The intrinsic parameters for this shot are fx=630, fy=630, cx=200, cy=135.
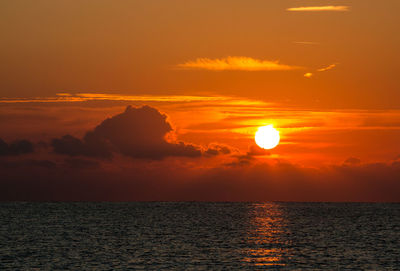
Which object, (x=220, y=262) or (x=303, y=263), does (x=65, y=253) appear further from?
(x=303, y=263)

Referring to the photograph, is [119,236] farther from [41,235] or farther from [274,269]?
[274,269]

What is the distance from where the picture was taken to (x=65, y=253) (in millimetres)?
90250

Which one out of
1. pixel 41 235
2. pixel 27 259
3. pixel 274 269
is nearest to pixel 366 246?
pixel 274 269

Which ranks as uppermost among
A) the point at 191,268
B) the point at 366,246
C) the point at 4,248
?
the point at 366,246

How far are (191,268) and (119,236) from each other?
5207 cm

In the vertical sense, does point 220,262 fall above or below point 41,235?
below

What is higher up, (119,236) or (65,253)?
(119,236)

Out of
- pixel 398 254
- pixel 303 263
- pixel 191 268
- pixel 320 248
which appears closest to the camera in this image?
pixel 191 268

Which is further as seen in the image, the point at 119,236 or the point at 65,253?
the point at 119,236

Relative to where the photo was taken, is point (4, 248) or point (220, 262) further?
point (4, 248)

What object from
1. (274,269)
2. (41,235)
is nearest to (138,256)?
(274,269)

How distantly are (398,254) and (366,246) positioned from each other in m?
12.9

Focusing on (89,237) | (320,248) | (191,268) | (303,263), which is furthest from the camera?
(89,237)

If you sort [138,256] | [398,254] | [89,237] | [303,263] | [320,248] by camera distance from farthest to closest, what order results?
[89,237] → [320,248] → [398,254] → [138,256] → [303,263]
